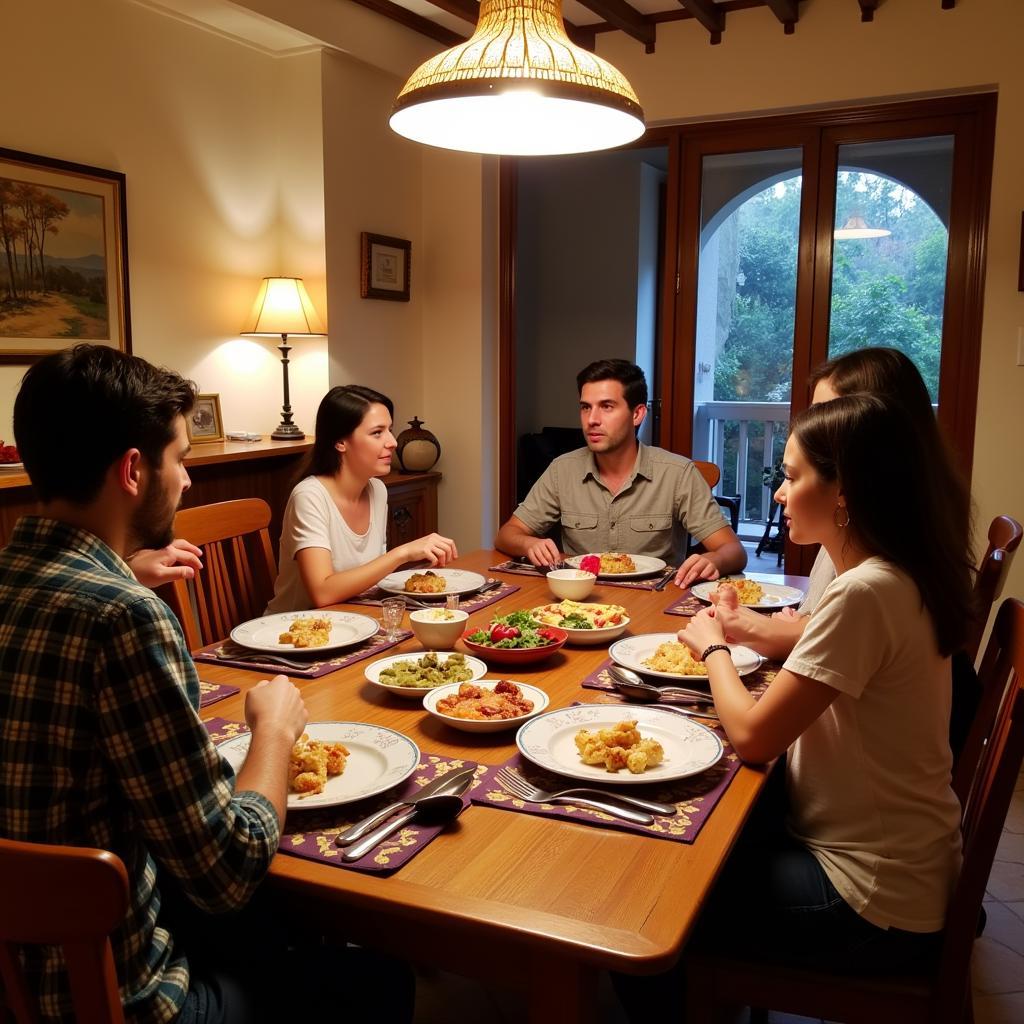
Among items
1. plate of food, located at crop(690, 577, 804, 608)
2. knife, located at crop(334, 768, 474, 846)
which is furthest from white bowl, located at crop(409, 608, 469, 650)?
plate of food, located at crop(690, 577, 804, 608)

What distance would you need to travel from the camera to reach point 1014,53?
3.52 meters

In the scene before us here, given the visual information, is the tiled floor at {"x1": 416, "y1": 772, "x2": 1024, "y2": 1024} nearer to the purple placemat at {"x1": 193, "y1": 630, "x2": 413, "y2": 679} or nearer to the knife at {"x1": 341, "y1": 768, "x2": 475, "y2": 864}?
the purple placemat at {"x1": 193, "y1": 630, "x2": 413, "y2": 679}

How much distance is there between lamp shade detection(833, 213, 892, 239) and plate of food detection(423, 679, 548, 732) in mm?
3130

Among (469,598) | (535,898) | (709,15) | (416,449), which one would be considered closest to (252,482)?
(416,449)

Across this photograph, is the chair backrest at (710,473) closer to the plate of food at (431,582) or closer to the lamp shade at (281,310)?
the plate of food at (431,582)

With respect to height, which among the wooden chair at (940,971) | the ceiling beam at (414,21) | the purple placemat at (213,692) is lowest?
the wooden chair at (940,971)

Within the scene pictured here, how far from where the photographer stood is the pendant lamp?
1648mm

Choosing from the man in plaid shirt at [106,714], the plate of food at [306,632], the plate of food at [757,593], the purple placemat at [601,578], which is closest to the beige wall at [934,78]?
the plate of food at [757,593]

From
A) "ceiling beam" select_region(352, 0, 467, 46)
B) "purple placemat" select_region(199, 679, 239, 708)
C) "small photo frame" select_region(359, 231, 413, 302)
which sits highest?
"ceiling beam" select_region(352, 0, 467, 46)

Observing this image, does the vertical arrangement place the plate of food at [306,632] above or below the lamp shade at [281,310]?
below

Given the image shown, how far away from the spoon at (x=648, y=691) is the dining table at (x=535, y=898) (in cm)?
27

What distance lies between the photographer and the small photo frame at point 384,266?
413 centimetres

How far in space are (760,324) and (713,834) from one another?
347 centimetres

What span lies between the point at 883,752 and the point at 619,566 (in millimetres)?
1257
